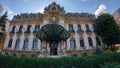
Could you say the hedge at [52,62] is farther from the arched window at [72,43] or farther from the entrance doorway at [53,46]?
the arched window at [72,43]

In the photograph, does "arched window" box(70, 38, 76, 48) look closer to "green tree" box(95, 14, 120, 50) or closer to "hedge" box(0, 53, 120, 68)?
"green tree" box(95, 14, 120, 50)

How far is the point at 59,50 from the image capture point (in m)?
26.8

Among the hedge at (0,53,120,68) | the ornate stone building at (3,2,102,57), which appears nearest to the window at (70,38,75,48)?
the ornate stone building at (3,2,102,57)

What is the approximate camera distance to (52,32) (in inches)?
968

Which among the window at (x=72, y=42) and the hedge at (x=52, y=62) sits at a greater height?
the window at (x=72, y=42)

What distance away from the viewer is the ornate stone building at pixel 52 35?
2623cm

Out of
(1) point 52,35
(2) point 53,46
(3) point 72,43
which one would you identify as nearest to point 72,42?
(3) point 72,43

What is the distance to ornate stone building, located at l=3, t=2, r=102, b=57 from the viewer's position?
26234 millimetres

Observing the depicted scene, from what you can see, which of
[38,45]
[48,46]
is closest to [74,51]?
[48,46]

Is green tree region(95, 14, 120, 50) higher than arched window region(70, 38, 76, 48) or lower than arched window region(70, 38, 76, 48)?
higher

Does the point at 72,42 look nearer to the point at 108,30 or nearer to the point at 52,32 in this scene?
the point at 52,32

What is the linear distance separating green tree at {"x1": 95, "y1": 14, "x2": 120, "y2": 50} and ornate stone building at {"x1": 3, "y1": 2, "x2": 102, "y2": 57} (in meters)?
1.90

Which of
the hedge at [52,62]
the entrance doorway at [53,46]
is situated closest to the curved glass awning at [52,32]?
the entrance doorway at [53,46]

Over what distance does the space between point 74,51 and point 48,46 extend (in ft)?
19.5
